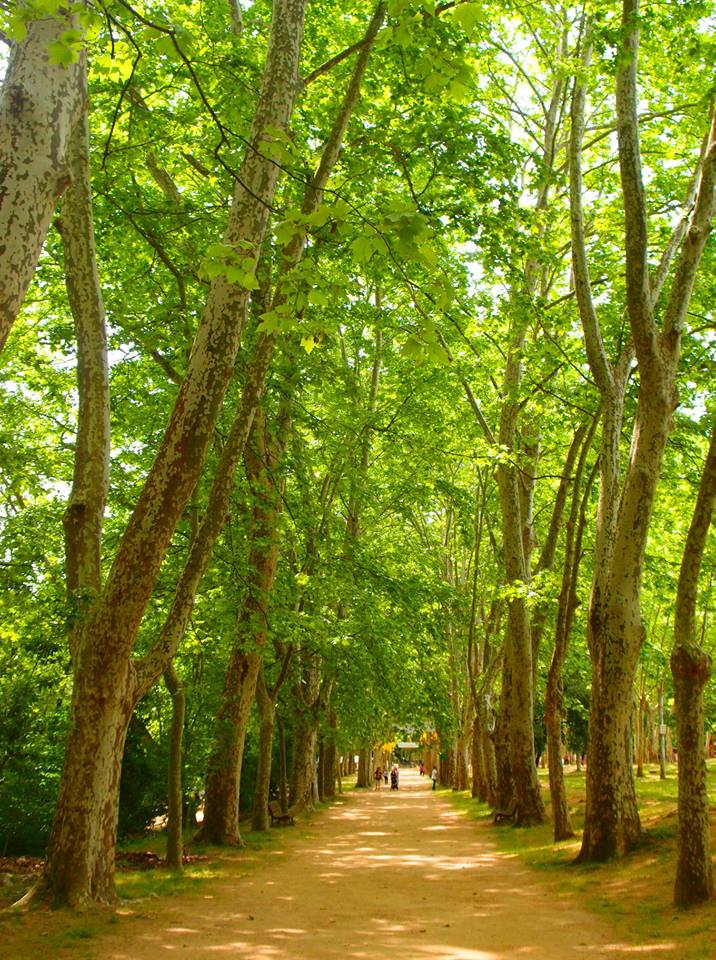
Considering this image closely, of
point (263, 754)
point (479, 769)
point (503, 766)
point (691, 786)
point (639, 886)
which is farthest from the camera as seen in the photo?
point (479, 769)

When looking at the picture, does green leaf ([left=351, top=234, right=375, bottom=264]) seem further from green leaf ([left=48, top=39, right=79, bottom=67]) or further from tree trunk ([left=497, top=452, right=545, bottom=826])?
tree trunk ([left=497, top=452, right=545, bottom=826])

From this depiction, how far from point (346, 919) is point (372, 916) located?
338 mm

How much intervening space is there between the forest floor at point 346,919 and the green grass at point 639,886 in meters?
0.18

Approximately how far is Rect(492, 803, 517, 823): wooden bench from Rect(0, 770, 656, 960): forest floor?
13.1 ft

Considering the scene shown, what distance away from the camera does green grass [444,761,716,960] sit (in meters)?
7.35

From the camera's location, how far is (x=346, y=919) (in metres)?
8.94

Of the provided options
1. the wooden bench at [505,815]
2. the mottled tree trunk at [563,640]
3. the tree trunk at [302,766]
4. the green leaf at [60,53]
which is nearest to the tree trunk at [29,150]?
the green leaf at [60,53]

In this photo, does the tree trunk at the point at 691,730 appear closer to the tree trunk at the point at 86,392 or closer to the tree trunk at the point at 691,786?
the tree trunk at the point at 691,786

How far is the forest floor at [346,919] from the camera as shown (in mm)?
7215

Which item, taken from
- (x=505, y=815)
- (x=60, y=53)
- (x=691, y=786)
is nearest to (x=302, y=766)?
(x=505, y=815)

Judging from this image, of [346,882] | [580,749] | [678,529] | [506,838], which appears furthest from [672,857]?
[580,749]

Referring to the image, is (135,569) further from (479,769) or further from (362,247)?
(479,769)

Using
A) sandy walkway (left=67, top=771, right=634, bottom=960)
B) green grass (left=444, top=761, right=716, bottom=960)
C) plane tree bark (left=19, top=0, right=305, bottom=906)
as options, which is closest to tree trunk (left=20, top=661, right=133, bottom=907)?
plane tree bark (left=19, top=0, right=305, bottom=906)

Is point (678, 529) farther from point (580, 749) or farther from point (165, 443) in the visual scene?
point (580, 749)
